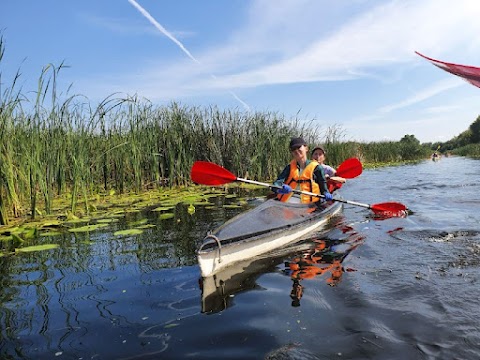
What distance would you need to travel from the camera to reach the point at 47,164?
21.7ft

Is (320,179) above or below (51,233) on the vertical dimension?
above

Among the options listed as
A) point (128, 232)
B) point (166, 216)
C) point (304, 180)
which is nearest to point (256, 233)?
point (304, 180)

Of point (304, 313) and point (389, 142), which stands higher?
point (389, 142)

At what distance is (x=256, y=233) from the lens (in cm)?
417

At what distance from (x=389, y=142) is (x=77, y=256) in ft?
91.0

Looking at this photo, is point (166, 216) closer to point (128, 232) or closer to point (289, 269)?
point (128, 232)

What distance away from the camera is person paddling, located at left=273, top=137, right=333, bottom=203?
5.83 metres

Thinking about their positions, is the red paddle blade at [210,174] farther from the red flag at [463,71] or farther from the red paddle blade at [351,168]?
the red flag at [463,71]

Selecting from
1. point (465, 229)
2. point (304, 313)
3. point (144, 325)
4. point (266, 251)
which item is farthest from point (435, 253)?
point (144, 325)

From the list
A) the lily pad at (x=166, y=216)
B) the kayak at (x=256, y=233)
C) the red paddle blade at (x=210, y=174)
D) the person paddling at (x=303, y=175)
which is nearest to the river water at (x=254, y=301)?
the kayak at (x=256, y=233)

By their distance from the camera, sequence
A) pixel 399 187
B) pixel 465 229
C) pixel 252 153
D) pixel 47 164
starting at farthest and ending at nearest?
1. pixel 252 153
2. pixel 399 187
3. pixel 47 164
4. pixel 465 229

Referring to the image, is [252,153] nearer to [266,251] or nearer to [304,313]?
[266,251]

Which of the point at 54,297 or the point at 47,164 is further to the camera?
the point at 47,164

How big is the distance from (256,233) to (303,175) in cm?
204
